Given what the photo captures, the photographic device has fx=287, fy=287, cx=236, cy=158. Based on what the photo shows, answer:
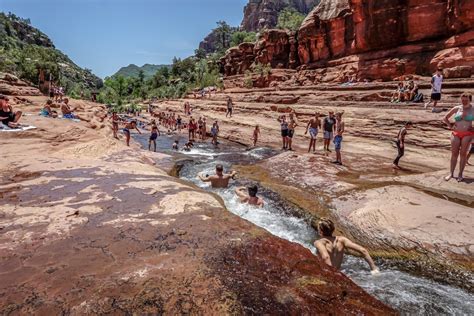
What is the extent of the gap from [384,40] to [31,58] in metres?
57.7

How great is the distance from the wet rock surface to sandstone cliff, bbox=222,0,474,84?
17896mm

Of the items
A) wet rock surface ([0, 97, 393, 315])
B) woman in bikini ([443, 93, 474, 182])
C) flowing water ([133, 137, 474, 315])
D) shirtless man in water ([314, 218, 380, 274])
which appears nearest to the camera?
wet rock surface ([0, 97, 393, 315])

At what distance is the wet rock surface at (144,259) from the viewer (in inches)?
95.9

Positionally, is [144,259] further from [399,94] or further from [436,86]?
[399,94]

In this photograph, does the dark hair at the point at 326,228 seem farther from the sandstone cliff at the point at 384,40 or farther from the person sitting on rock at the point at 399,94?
the sandstone cliff at the point at 384,40

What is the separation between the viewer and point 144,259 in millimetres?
3092

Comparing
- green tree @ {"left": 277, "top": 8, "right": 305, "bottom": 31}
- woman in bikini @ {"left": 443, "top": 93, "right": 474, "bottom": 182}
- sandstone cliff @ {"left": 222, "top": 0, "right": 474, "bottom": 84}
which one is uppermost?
green tree @ {"left": 277, "top": 8, "right": 305, "bottom": 31}

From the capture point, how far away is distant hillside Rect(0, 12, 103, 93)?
42625mm

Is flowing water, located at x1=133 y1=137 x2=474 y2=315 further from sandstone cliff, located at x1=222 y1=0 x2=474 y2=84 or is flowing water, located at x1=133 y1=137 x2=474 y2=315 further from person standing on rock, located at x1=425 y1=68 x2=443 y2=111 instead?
sandstone cliff, located at x1=222 y1=0 x2=474 y2=84

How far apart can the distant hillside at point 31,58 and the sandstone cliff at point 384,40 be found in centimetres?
3233

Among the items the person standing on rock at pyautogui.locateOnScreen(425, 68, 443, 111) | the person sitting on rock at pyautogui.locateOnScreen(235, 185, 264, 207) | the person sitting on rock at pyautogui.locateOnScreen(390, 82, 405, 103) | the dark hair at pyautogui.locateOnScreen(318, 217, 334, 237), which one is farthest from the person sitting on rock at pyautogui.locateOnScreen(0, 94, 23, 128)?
the person sitting on rock at pyautogui.locateOnScreen(390, 82, 405, 103)

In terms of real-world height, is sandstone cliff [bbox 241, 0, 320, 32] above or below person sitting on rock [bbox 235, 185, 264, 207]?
above

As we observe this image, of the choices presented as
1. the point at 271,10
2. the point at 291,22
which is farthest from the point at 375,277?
the point at 271,10

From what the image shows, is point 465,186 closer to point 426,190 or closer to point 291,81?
point 426,190
